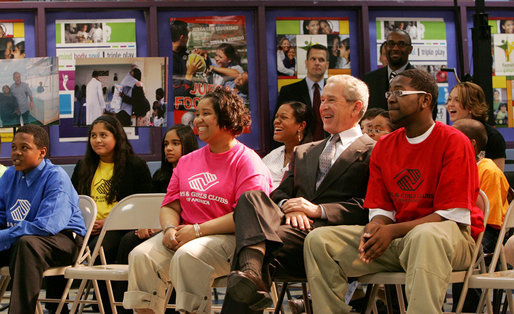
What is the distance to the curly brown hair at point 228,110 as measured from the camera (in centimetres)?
380

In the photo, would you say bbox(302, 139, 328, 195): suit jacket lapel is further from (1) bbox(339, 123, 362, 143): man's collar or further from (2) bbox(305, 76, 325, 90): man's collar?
(2) bbox(305, 76, 325, 90): man's collar

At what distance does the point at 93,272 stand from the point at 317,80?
3557 millimetres

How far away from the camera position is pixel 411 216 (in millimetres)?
3186

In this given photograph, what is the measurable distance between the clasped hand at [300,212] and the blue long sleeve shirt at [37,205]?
1530 mm

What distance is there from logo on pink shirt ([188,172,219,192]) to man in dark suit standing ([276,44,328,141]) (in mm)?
2924

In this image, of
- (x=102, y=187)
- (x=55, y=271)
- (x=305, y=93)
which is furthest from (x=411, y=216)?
(x=305, y=93)

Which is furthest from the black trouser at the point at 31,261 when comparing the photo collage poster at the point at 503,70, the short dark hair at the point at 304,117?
the photo collage poster at the point at 503,70

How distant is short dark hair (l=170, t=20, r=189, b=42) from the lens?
6645mm

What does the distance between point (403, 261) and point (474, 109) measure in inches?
80.7

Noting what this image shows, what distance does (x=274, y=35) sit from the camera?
6.73m

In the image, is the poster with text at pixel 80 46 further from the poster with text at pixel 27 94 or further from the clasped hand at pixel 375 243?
the clasped hand at pixel 375 243

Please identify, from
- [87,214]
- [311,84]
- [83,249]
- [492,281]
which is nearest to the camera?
[492,281]

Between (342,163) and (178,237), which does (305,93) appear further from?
(178,237)

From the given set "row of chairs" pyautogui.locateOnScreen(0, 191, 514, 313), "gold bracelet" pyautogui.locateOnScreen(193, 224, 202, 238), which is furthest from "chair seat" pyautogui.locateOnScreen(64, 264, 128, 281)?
"gold bracelet" pyautogui.locateOnScreen(193, 224, 202, 238)
